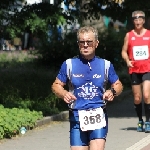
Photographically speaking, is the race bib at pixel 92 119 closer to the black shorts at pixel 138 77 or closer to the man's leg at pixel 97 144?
the man's leg at pixel 97 144

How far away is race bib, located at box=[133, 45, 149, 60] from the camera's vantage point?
11.7 metres

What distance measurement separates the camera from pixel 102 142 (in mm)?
6859

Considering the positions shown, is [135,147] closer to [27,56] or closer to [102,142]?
[102,142]

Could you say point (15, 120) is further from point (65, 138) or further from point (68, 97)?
point (68, 97)

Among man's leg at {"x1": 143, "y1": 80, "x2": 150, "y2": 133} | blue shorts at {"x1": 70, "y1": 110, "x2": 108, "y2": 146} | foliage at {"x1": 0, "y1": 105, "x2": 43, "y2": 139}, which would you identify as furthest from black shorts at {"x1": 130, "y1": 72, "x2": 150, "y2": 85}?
blue shorts at {"x1": 70, "y1": 110, "x2": 108, "y2": 146}

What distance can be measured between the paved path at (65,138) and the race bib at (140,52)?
1311mm

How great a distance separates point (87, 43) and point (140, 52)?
4973mm

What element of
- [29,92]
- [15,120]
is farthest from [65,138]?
[29,92]

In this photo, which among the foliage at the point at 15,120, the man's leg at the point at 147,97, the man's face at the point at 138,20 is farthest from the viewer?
the man's leg at the point at 147,97

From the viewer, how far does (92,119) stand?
6895mm

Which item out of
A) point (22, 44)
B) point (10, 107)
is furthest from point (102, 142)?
point (22, 44)

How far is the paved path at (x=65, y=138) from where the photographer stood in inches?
419

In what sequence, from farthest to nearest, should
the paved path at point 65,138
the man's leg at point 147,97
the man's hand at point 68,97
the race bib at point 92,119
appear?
the man's leg at point 147,97, the paved path at point 65,138, the race bib at point 92,119, the man's hand at point 68,97

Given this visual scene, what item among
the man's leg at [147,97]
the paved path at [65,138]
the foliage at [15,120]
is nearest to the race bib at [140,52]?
the man's leg at [147,97]
